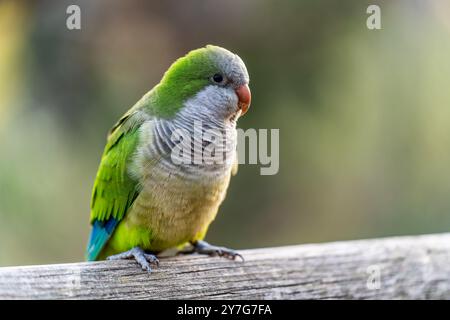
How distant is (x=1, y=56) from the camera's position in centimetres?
354

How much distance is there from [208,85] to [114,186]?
628 mm

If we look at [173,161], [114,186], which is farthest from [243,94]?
[114,186]

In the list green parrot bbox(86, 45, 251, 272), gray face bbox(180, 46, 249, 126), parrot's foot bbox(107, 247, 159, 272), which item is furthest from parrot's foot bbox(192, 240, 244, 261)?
gray face bbox(180, 46, 249, 126)

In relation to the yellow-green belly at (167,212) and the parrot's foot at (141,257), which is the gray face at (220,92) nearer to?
the yellow-green belly at (167,212)

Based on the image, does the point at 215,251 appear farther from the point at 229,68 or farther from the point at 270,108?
the point at 270,108

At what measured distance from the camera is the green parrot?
7.98 feet

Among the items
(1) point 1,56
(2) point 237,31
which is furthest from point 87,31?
(2) point 237,31

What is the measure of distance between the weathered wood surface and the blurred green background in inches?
62.7

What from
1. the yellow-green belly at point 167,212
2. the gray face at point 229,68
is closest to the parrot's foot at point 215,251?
the yellow-green belly at point 167,212

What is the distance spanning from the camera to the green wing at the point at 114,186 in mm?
2525

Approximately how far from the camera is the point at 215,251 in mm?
2639

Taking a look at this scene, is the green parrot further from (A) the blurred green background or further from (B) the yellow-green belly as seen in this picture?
(A) the blurred green background

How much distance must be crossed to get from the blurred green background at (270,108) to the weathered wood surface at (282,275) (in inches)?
62.7

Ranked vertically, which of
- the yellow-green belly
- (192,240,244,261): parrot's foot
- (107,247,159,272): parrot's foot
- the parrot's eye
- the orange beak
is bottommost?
(192,240,244,261): parrot's foot
